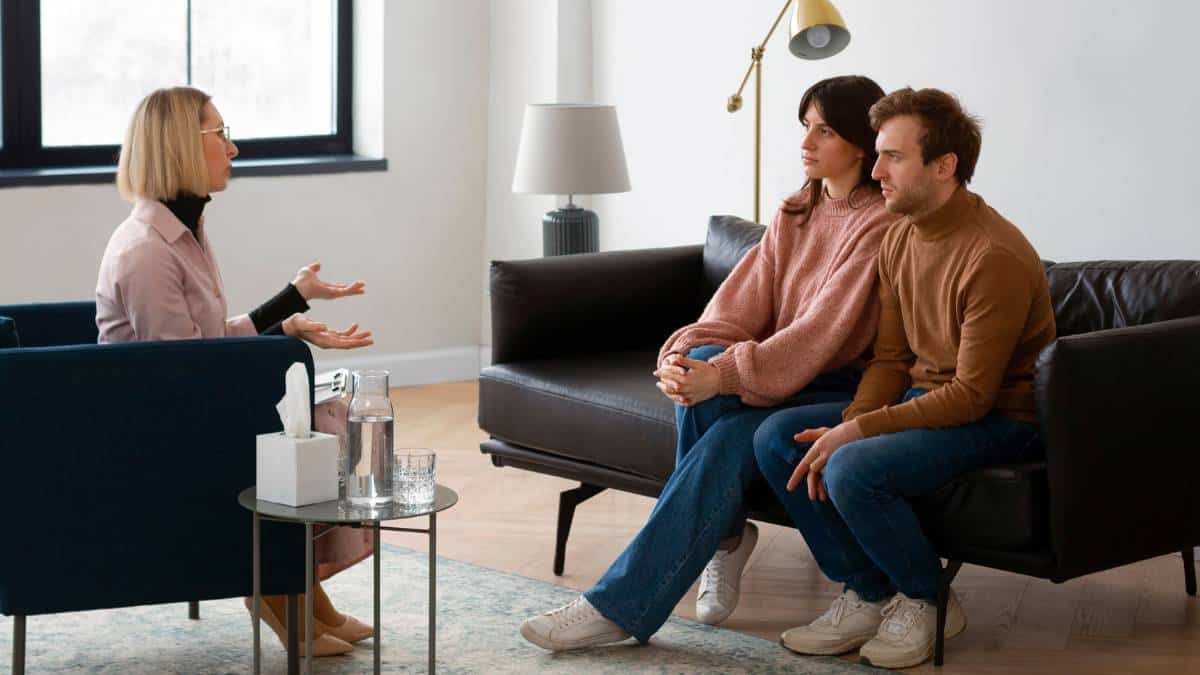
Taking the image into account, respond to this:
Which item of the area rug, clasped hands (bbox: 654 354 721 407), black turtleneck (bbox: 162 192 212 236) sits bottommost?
the area rug

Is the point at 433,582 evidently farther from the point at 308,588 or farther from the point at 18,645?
the point at 18,645

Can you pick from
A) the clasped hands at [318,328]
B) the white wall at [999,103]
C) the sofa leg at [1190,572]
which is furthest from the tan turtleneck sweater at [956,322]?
the white wall at [999,103]

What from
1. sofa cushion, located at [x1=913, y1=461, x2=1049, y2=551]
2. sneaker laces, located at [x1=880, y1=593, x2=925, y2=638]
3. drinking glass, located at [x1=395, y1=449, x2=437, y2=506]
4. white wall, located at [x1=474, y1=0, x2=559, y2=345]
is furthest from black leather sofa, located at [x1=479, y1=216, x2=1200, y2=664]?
white wall, located at [x1=474, y1=0, x2=559, y2=345]

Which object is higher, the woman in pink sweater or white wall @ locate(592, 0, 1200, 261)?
white wall @ locate(592, 0, 1200, 261)

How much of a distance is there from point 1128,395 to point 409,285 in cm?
376

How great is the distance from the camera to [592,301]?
4.41 meters

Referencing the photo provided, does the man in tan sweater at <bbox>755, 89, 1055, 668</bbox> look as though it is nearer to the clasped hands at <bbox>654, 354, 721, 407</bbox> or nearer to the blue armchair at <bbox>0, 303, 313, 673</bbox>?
the clasped hands at <bbox>654, 354, 721, 407</bbox>

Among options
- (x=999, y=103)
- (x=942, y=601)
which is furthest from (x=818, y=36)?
(x=942, y=601)

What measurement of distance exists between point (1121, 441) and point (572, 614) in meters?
1.13

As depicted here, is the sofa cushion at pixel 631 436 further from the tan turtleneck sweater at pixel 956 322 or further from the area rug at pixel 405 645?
the area rug at pixel 405 645

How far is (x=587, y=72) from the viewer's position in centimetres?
644

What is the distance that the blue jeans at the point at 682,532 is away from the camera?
11.4ft

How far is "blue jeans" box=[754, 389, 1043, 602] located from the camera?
3.29 meters

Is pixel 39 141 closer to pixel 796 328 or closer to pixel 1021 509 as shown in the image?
pixel 796 328
